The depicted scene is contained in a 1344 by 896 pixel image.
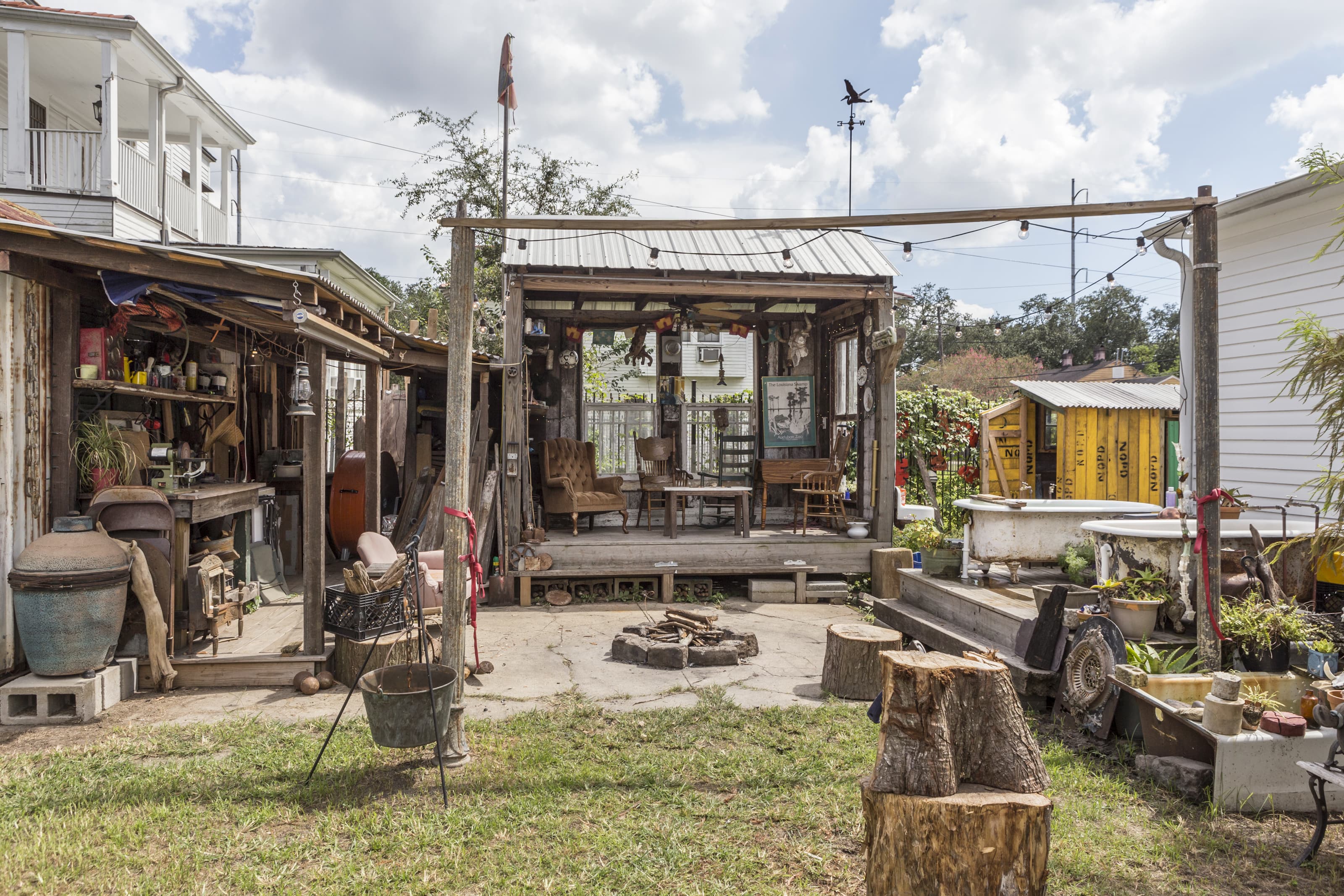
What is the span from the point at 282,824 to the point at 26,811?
110 centimetres

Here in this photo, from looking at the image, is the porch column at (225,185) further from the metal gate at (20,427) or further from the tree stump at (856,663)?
the tree stump at (856,663)

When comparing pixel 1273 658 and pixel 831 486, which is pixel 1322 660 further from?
pixel 831 486

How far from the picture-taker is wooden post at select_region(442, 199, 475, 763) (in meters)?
3.98

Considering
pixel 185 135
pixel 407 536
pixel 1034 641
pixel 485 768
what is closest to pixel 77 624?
pixel 485 768

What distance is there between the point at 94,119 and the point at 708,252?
10.6m

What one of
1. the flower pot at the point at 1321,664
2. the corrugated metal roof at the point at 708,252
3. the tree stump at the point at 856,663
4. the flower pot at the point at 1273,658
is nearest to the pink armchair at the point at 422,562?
the tree stump at the point at 856,663

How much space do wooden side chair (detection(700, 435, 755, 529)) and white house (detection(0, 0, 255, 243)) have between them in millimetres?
8222

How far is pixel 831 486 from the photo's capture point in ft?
30.3

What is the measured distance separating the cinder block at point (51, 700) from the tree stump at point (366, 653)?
4.16ft

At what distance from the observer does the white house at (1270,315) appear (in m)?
6.54

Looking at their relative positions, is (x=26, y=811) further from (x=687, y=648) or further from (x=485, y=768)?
(x=687, y=648)

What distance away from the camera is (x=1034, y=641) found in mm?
4918

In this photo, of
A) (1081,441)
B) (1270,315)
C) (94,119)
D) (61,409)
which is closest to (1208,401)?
(1270,315)

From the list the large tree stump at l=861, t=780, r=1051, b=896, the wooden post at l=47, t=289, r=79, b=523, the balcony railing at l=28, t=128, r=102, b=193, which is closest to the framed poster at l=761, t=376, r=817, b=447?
the wooden post at l=47, t=289, r=79, b=523
